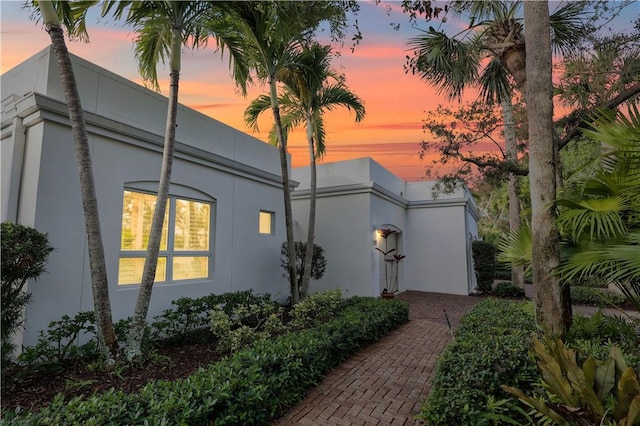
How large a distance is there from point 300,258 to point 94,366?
5994 mm

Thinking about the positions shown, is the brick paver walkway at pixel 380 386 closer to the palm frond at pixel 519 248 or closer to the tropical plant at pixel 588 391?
the tropical plant at pixel 588 391

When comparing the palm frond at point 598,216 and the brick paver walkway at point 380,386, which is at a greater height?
the palm frond at point 598,216

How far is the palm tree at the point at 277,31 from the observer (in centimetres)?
490

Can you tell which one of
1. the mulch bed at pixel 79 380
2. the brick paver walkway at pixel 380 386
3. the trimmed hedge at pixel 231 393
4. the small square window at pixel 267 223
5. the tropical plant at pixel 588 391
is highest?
the small square window at pixel 267 223

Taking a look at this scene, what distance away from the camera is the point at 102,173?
5.28 metres

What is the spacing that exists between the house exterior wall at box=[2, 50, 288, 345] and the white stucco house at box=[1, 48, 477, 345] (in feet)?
0.06

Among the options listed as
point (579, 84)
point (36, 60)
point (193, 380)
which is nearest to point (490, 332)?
A: point (193, 380)

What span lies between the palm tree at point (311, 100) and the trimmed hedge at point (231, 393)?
3.79 m

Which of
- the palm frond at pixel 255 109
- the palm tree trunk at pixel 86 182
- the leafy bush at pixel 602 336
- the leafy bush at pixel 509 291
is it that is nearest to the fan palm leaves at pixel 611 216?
the leafy bush at pixel 602 336

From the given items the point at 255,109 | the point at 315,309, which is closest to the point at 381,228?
the point at 315,309

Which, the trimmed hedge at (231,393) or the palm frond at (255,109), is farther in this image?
the palm frond at (255,109)

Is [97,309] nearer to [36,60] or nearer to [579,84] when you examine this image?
[36,60]

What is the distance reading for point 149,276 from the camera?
4582 millimetres

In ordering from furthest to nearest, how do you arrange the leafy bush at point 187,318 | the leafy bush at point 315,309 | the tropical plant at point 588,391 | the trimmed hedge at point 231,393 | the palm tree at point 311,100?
1. the palm tree at point 311,100
2. the leafy bush at point 315,309
3. the leafy bush at point 187,318
4. the trimmed hedge at point 231,393
5. the tropical plant at point 588,391
